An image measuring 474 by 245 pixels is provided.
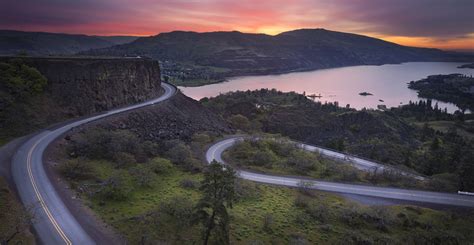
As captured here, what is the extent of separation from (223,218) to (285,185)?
2263 centimetres

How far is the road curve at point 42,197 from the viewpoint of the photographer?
81.3 feet

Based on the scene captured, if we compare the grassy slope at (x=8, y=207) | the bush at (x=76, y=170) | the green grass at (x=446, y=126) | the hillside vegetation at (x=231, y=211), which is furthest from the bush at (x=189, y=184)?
the green grass at (x=446, y=126)

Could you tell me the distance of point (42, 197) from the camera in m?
29.5

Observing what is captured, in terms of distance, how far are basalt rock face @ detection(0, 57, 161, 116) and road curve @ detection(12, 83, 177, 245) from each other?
12639 millimetres

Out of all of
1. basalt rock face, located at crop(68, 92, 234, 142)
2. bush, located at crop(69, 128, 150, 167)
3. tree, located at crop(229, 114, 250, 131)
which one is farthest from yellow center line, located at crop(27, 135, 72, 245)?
tree, located at crop(229, 114, 250, 131)

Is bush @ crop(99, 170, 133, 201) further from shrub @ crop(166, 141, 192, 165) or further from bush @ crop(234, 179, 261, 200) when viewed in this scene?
shrub @ crop(166, 141, 192, 165)

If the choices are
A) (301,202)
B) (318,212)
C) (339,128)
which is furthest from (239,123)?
(318,212)

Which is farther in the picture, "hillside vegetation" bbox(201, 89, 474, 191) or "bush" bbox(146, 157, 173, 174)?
"hillside vegetation" bbox(201, 89, 474, 191)

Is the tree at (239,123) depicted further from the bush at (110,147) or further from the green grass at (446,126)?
the green grass at (446,126)

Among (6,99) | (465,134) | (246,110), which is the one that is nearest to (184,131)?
(6,99)

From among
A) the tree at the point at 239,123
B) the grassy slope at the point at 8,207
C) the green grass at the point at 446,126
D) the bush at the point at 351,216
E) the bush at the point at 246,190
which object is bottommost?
the tree at the point at 239,123

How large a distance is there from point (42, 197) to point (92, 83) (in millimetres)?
35404

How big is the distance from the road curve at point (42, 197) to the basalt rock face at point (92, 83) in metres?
12.6

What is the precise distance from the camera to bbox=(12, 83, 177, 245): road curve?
81.3 ft
